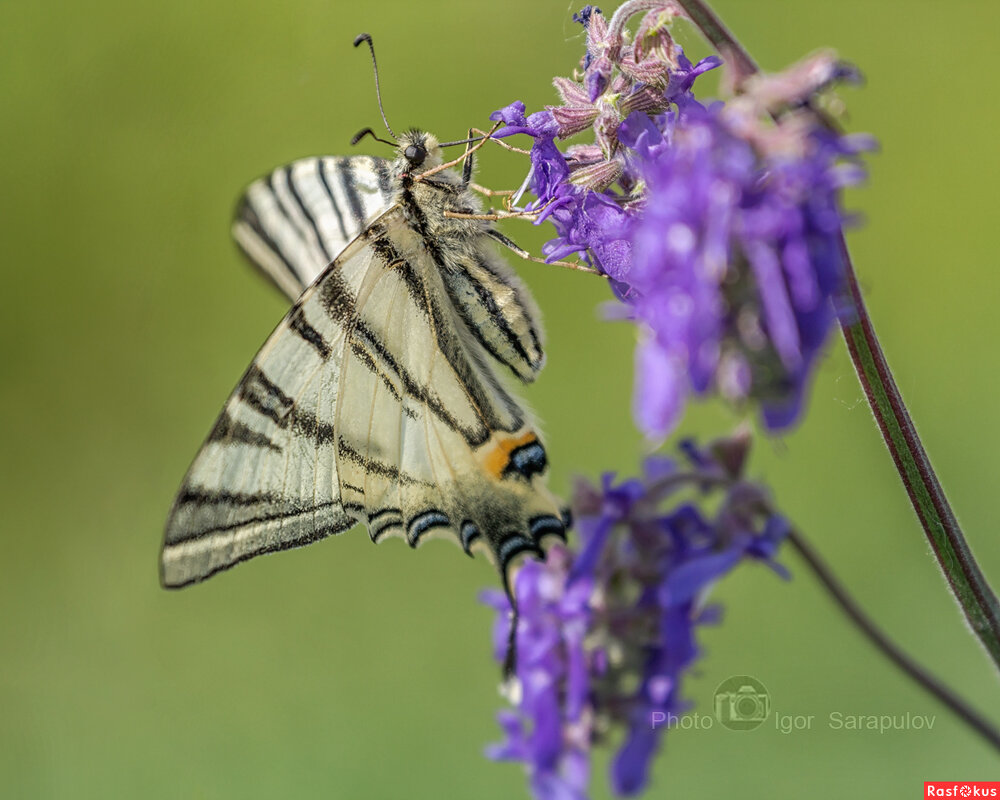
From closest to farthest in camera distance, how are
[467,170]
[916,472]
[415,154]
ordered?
[916,472] → [415,154] → [467,170]

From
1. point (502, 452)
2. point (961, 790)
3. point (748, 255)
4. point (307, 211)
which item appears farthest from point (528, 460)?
point (961, 790)

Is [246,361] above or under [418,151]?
above

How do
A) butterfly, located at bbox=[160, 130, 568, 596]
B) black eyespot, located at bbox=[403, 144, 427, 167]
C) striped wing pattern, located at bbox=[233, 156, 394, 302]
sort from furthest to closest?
striped wing pattern, located at bbox=[233, 156, 394, 302] → black eyespot, located at bbox=[403, 144, 427, 167] → butterfly, located at bbox=[160, 130, 568, 596]

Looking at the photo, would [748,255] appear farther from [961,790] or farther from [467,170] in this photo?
[961,790]

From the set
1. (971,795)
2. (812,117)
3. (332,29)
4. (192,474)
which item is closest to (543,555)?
(192,474)

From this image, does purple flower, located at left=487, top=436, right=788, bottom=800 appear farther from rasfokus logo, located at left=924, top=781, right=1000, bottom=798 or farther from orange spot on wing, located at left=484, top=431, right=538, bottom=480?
rasfokus logo, located at left=924, top=781, right=1000, bottom=798

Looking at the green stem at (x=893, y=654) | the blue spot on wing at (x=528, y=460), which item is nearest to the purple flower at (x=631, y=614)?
the green stem at (x=893, y=654)

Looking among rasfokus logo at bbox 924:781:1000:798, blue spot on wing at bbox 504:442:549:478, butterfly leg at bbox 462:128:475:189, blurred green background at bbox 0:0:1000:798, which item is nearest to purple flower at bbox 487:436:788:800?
blue spot on wing at bbox 504:442:549:478
